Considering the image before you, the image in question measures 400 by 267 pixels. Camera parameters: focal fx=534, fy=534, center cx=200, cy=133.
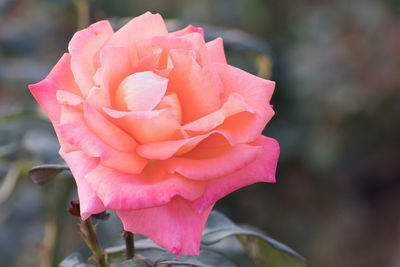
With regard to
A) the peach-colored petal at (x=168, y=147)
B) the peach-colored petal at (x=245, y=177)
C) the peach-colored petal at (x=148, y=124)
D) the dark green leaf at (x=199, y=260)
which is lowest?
the dark green leaf at (x=199, y=260)

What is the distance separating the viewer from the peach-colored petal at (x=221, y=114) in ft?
1.56

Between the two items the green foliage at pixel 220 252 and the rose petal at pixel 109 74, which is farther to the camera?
the green foliage at pixel 220 252

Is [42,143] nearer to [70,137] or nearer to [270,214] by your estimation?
[70,137]

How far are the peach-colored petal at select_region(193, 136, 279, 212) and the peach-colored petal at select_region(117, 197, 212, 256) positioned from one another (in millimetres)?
15

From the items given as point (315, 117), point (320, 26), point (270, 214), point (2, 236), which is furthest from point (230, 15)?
point (2, 236)

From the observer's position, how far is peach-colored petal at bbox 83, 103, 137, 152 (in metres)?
0.47

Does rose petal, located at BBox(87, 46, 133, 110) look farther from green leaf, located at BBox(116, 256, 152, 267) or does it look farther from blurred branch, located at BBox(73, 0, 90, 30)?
blurred branch, located at BBox(73, 0, 90, 30)

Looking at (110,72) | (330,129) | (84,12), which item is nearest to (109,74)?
(110,72)

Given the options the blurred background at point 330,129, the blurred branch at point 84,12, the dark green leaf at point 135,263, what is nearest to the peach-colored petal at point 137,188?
the dark green leaf at point 135,263

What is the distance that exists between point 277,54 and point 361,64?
0.50m

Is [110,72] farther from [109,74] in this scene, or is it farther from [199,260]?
[199,260]

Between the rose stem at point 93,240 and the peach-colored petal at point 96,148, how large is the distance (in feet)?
0.40

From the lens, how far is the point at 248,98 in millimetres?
537

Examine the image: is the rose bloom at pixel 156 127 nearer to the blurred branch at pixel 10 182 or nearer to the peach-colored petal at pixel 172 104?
the peach-colored petal at pixel 172 104
